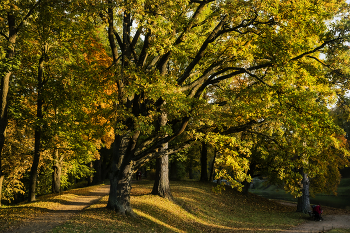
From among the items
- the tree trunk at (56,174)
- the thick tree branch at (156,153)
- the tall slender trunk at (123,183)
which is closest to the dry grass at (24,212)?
the tall slender trunk at (123,183)

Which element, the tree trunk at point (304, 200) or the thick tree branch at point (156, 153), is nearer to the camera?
the thick tree branch at point (156, 153)

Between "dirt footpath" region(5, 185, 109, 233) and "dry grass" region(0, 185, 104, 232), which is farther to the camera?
"dry grass" region(0, 185, 104, 232)

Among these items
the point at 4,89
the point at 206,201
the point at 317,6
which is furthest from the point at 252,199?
the point at 4,89

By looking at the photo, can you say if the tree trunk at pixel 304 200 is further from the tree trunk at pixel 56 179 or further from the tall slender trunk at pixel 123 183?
the tree trunk at pixel 56 179

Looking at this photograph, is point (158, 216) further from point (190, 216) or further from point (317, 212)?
point (317, 212)

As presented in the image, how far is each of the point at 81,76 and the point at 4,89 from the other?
4.59 m

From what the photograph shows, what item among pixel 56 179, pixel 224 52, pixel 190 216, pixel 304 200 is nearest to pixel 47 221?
pixel 190 216

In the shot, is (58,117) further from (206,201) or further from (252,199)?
(252,199)

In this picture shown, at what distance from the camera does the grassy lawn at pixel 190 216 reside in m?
10.9

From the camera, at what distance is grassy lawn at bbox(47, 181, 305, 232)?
429 inches

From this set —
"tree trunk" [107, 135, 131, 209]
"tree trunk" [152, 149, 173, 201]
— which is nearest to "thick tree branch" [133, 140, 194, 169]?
"tree trunk" [107, 135, 131, 209]

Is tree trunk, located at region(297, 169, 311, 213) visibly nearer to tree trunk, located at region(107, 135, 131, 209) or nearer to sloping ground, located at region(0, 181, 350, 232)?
sloping ground, located at region(0, 181, 350, 232)

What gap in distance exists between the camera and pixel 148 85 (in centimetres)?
956

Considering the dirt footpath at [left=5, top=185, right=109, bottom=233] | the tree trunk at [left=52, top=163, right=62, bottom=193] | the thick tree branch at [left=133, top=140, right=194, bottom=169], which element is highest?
the thick tree branch at [left=133, top=140, right=194, bottom=169]
